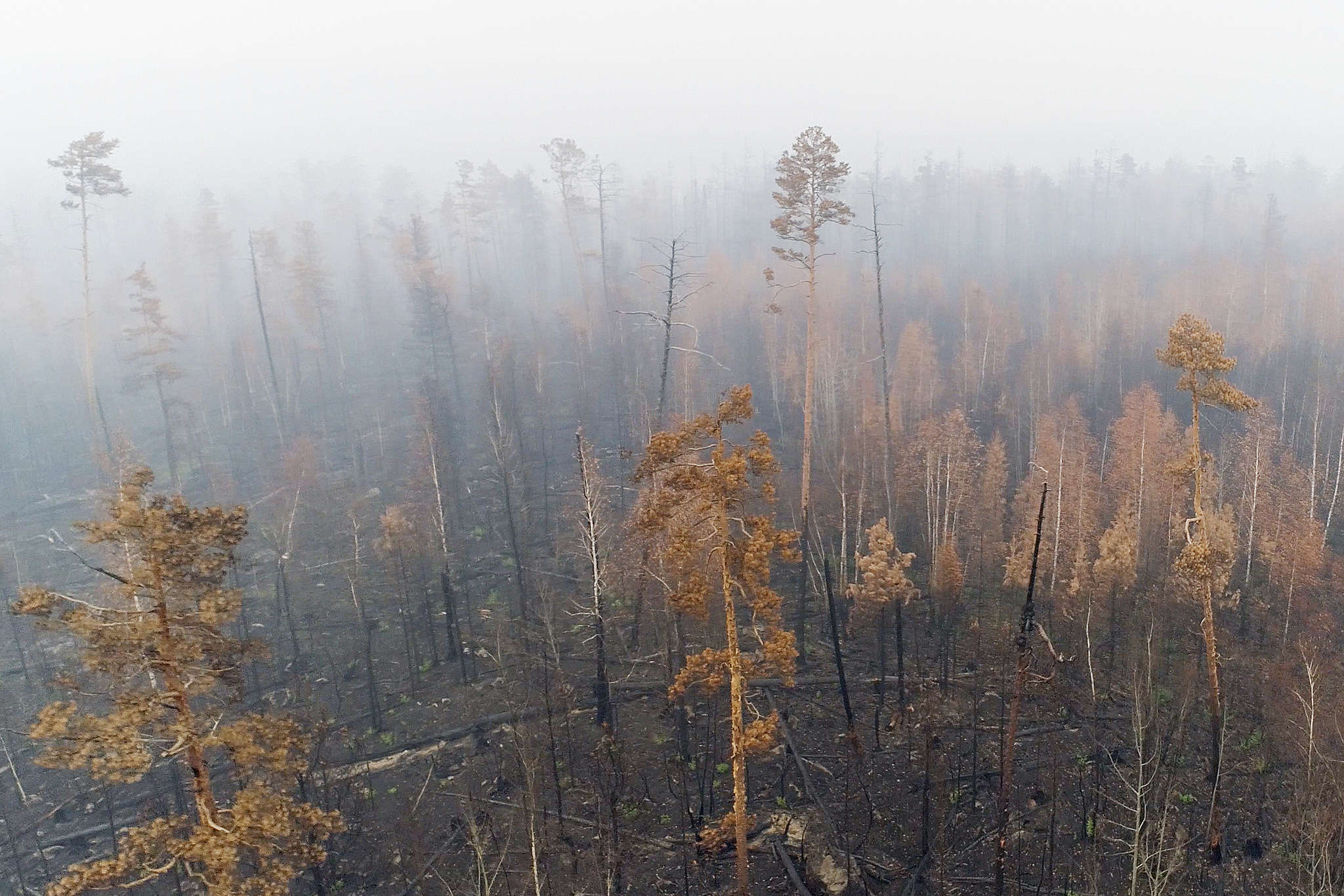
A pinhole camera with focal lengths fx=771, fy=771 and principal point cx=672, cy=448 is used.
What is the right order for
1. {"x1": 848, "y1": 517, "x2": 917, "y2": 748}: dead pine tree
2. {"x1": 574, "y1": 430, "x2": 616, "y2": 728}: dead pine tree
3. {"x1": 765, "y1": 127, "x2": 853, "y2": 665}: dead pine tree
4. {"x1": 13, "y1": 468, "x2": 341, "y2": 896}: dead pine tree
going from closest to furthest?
{"x1": 13, "y1": 468, "x2": 341, "y2": 896}: dead pine tree, {"x1": 574, "y1": 430, "x2": 616, "y2": 728}: dead pine tree, {"x1": 848, "y1": 517, "x2": 917, "y2": 748}: dead pine tree, {"x1": 765, "y1": 127, "x2": 853, "y2": 665}: dead pine tree

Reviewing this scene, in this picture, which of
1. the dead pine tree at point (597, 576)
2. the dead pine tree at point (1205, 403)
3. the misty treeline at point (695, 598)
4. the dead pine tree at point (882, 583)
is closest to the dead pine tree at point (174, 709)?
the misty treeline at point (695, 598)

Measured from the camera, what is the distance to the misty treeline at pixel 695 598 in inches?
535

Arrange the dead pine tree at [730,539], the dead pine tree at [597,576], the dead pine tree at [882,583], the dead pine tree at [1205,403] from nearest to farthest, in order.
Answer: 1. the dead pine tree at [730,539]
2. the dead pine tree at [1205,403]
3. the dead pine tree at [597,576]
4. the dead pine tree at [882,583]

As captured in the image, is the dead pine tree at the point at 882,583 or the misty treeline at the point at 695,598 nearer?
the misty treeline at the point at 695,598

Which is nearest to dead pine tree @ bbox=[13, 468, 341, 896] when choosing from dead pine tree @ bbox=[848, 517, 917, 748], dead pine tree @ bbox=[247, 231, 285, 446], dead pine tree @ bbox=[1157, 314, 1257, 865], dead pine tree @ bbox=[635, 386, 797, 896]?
dead pine tree @ bbox=[635, 386, 797, 896]

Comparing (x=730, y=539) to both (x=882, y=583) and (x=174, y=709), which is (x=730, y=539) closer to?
(x=174, y=709)

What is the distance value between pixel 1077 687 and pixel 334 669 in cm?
2448

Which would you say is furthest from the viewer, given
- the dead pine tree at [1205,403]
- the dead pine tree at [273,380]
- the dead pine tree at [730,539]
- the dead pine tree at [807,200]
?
the dead pine tree at [273,380]

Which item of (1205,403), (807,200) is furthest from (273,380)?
(1205,403)

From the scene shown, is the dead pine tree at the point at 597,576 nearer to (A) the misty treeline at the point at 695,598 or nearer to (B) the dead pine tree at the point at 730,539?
(A) the misty treeline at the point at 695,598

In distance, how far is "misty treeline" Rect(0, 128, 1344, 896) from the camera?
1360 centimetres

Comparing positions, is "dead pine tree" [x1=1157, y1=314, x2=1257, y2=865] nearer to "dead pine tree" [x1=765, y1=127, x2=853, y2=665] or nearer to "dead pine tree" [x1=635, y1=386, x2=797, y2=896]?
"dead pine tree" [x1=635, y1=386, x2=797, y2=896]

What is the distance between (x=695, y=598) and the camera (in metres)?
13.5

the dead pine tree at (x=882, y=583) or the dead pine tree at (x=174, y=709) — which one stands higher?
the dead pine tree at (x=174, y=709)
